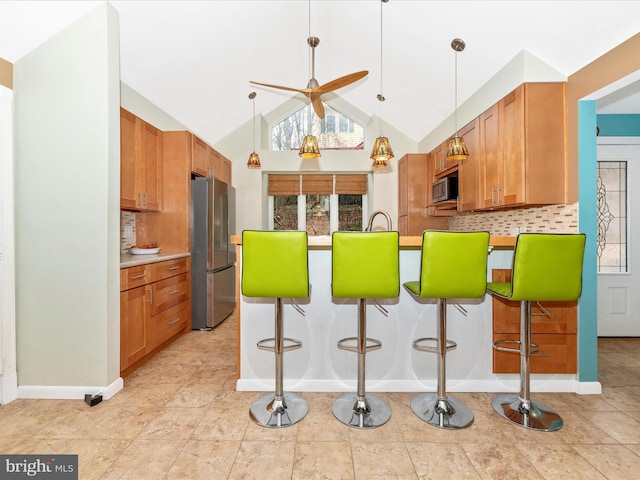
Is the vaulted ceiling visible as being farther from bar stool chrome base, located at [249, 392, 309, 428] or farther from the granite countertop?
bar stool chrome base, located at [249, 392, 309, 428]

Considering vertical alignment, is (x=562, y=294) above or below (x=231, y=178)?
below

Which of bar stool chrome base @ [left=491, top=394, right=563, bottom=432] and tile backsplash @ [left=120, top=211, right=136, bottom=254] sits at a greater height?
tile backsplash @ [left=120, top=211, right=136, bottom=254]

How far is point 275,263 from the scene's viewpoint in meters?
1.92

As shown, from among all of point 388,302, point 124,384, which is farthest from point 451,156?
point 124,384

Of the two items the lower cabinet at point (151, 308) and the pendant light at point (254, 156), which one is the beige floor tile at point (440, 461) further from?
the pendant light at point (254, 156)

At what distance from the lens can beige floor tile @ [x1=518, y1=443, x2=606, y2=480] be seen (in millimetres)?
1600

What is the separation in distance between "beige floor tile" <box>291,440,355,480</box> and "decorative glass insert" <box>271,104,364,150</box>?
4.77 m

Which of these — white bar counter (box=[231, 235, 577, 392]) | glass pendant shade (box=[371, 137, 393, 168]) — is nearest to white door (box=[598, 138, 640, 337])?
white bar counter (box=[231, 235, 577, 392])

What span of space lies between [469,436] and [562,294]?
97 cm

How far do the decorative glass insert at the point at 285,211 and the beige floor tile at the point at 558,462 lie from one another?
15.1 feet

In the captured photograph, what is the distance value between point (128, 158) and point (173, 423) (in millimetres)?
2400

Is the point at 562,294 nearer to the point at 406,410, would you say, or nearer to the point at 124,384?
the point at 406,410

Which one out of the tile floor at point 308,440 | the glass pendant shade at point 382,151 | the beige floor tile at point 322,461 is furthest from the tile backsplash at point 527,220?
the beige floor tile at point 322,461

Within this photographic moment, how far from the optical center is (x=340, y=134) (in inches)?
230
